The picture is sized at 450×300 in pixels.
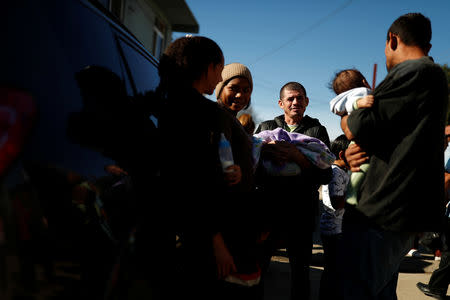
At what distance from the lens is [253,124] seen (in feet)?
8.65

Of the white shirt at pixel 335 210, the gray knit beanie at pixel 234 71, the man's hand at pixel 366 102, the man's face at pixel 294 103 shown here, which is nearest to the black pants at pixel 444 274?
the white shirt at pixel 335 210

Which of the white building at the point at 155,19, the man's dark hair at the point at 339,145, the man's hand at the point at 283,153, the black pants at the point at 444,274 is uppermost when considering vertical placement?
the white building at the point at 155,19

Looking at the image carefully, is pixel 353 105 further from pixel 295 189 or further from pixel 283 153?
pixel 295 189

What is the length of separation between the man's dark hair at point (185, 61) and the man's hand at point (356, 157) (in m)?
0.93

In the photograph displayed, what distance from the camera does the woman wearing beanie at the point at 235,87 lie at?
6.68 feet

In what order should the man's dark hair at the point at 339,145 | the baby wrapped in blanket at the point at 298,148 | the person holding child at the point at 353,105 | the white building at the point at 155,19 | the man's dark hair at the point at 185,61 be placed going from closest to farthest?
1. the man's dark hair at the point at 185,61
2. the person holding child at the point at 353,105
3. the baby wrapped in blanket at the point at 298,148
4. the man's dark hair at the point at 339,145
5. the white building at the point at 155,19

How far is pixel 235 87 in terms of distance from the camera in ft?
6.76

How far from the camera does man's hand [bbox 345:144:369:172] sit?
1730 mm

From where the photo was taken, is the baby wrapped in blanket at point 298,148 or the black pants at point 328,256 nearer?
the baby wrapped in blanket at point 298,148

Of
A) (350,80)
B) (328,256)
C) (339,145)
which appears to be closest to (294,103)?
(339,145)

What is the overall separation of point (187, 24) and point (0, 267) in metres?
12.8

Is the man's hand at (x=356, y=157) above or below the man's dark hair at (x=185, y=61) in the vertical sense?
below

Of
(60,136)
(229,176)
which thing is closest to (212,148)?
(229,176)

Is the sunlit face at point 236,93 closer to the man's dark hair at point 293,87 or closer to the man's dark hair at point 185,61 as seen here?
the man's dark hair at point 185,61
